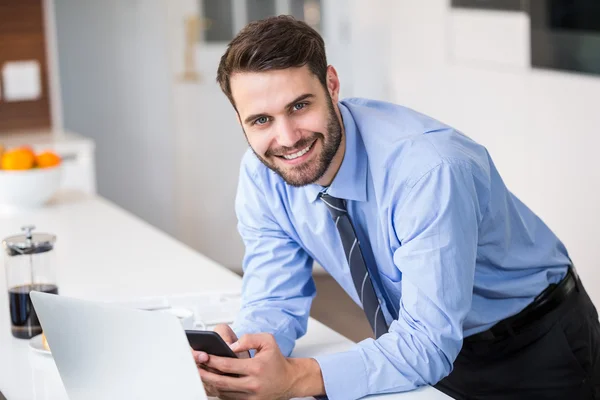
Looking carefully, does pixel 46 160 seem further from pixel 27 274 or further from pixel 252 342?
pixel 252 342

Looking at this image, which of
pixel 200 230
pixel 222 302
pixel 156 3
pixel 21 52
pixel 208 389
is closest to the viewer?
pixel 208 389

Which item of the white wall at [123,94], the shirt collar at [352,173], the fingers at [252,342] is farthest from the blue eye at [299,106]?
the white wall at [123,94]

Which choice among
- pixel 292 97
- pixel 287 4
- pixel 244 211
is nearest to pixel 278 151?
pixel 292 97

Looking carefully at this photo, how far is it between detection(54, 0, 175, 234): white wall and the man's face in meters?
3.27

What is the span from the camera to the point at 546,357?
1.93 m

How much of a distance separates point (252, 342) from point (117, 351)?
326mm

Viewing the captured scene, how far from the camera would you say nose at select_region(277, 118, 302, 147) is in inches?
66.8

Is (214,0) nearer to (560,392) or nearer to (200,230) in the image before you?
(200,230)

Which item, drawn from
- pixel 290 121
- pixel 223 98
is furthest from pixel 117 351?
pixel 223 98

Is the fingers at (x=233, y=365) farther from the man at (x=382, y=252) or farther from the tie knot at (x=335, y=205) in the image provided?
the tie knot at (x=335, y=205)

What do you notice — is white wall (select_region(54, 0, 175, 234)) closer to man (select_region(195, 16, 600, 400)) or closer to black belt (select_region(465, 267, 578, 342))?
man (select_region(195, 16, 600, 400))

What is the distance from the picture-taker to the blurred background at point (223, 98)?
11.5ft

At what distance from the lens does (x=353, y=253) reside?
5.88 feet

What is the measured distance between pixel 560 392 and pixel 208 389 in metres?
0.79
